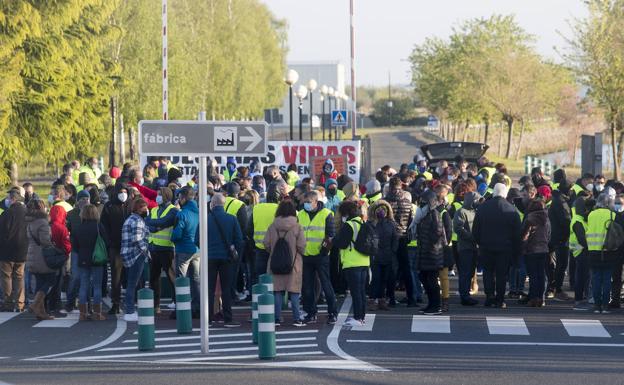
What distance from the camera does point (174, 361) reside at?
13773 mm

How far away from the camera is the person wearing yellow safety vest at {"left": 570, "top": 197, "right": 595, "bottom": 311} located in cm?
1823

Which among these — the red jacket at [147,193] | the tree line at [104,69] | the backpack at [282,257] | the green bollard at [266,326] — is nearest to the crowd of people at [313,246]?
the backpack at [282,257]

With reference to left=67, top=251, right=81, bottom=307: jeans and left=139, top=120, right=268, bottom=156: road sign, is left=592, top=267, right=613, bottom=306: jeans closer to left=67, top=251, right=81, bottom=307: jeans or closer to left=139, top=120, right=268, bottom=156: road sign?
left=139, top=120, right=268, bottom=156: road sign

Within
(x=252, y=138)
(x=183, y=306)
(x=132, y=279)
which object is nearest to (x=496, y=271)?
(x=183, y=306)

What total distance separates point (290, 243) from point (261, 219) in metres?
1.60

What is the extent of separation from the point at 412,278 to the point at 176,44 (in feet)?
152

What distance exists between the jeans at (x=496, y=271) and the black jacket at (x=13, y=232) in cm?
671

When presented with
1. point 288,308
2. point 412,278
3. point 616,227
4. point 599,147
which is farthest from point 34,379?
point 599,147

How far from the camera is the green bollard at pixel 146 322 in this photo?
14234mm

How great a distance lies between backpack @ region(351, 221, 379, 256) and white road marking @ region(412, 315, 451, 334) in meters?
1.18

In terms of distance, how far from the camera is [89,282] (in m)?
17.6

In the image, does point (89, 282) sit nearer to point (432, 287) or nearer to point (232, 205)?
point (232, 205)

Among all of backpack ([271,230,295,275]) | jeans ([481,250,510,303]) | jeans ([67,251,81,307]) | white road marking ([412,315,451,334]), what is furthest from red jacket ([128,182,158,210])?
jeans ([481,250,510,303])

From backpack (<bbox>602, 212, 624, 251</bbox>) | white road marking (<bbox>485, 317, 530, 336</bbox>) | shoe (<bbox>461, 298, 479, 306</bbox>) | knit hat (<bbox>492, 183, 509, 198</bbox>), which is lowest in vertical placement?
white road marking (<bbox>485, 317, 530, 336</bbox>)
